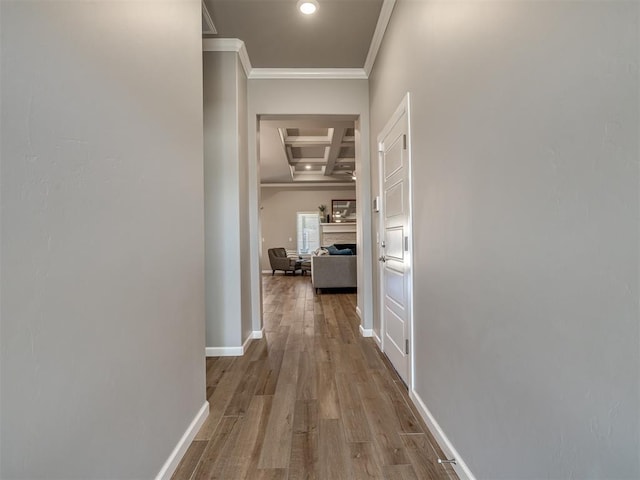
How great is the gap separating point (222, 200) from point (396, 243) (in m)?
1.62

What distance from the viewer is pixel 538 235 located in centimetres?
88

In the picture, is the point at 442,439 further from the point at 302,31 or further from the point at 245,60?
the point at 245,60

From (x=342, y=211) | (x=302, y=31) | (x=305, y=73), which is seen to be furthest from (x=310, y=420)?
(x=342, y=211)

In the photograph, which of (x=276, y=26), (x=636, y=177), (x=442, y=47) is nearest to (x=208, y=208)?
(x=276, y=26)

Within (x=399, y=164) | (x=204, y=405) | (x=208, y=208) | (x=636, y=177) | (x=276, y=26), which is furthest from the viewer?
(x=208, y=208)

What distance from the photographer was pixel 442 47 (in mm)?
1513

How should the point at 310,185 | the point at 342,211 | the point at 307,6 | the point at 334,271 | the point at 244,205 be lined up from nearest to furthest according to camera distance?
1. the point at 307,6
2. the point at 244,205
3. the point at 334,271
4. the point at 310,185
5. the point at 342,211

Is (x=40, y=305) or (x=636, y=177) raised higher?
(x=636, y=177)

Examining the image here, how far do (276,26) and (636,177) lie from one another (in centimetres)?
285

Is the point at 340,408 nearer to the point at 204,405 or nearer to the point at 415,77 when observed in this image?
the point at 204,405

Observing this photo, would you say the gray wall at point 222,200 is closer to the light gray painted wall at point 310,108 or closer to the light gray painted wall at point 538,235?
the light gray painted wall at point 310,108

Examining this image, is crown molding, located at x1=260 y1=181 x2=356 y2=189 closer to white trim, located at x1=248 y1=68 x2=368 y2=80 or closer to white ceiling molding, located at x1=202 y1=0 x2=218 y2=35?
white trim, located at x1=248 y1=68 x2=368 y2=80

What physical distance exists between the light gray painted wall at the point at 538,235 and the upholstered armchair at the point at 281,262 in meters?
7.95

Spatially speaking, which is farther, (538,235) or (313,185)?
(313,185)
